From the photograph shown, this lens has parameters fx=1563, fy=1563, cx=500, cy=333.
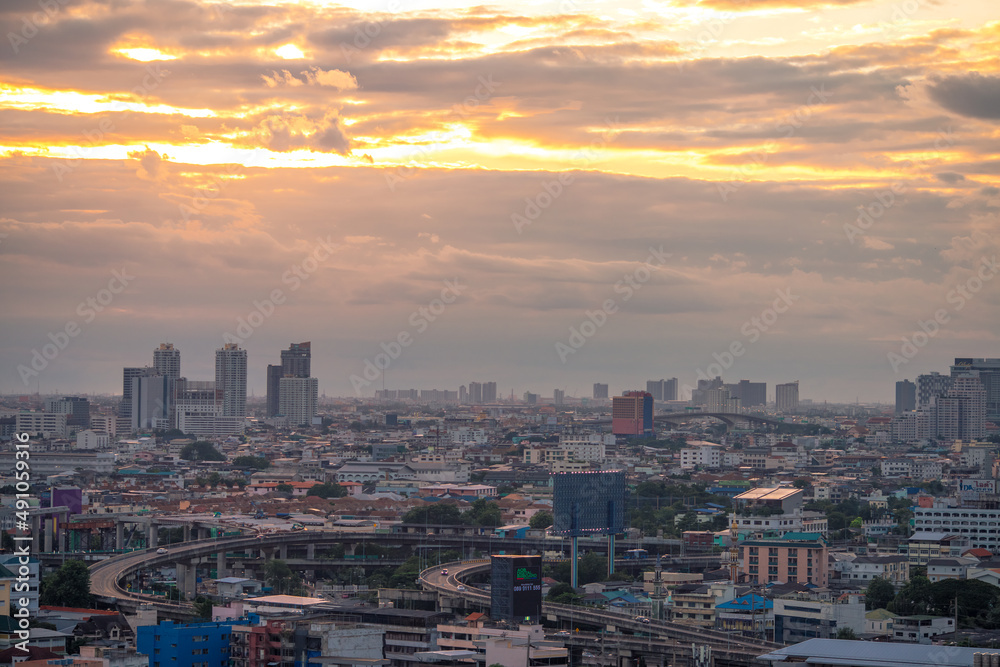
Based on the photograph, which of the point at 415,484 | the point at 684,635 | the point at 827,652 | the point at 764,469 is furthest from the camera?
the point at 764,469


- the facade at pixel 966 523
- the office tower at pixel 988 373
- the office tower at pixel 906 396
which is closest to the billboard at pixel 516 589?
the facade at pixel 966 523

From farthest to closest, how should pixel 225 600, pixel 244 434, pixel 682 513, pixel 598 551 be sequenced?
pixel 244 434 → pixel 682 513 → pixel 598 551 → pixel 225 600

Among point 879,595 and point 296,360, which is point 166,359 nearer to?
point 296,360

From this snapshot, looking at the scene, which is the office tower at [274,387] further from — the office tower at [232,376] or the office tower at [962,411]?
the office tower at [962,411]

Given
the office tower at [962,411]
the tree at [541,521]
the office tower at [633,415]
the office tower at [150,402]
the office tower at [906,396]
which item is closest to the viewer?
the tree at [541,521]

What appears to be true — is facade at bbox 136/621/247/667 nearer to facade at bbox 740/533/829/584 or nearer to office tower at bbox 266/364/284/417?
facade at bbox 740/533/829/584

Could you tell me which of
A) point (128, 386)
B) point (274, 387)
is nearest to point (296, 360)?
point (274, 387)

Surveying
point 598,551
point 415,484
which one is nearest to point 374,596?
point 598,551

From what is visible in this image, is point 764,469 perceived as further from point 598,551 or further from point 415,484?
point 598,551
